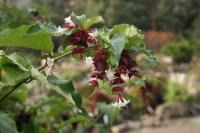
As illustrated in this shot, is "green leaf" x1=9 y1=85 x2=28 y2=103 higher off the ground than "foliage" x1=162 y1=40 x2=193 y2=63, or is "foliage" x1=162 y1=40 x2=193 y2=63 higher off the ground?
"foliage" x1=162 y1=40 x2=193 y2=63

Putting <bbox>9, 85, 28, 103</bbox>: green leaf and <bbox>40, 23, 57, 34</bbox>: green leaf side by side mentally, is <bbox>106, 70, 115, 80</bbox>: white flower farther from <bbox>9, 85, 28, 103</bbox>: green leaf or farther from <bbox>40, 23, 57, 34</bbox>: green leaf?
<bbox>9, 85, 28, 103</bbox>: green leaf

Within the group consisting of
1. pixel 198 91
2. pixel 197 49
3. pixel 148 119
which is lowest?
pixel 148 119

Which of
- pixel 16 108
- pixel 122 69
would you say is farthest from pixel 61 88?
pixel 16 108

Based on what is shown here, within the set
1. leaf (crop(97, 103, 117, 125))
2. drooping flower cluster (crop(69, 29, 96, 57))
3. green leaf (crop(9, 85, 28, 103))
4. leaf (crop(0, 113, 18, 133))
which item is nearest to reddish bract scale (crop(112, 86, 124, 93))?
drooping flower cluster (crop(69, 29, 96, 57))

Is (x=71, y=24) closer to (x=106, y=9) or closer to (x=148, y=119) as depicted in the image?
(x=148, y=119)

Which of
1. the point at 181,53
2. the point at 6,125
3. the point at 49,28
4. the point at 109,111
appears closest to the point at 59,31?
the point at 49,28
